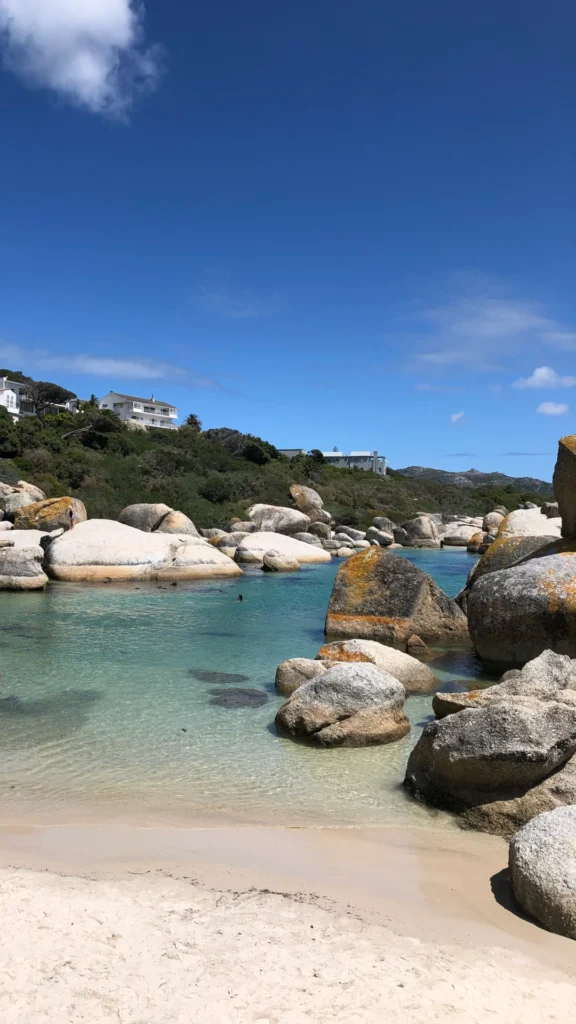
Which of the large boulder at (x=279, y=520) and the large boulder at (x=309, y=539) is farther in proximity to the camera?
the large boulder at (x=279, y=520)

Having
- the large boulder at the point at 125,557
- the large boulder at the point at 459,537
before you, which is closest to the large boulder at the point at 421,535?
the large boulder at the point at 459,537

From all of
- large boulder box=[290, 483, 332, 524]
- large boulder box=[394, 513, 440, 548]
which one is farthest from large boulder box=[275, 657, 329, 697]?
large boulder box=[290, 483, 332, 524]

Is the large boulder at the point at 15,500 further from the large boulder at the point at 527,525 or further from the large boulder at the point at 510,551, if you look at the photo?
the large boulder at the point at 510,551

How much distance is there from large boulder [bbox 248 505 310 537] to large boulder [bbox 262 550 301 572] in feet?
40.1

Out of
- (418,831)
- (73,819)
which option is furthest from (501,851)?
(73,819)

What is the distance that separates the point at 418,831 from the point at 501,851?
732mm

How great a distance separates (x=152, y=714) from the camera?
30.5 ft

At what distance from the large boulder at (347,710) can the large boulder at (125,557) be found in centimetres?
1482

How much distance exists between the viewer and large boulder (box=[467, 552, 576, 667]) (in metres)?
10.5

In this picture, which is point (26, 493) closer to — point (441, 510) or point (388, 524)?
point (388, 524)

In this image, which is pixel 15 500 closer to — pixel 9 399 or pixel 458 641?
pixel 458 641

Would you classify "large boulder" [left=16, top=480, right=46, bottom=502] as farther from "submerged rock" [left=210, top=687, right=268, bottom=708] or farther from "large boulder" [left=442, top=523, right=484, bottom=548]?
"submerged rock" [left=210, top=687, right=268, bottom=708]

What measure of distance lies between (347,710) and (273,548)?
21288mm

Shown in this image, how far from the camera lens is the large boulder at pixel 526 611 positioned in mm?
10484
